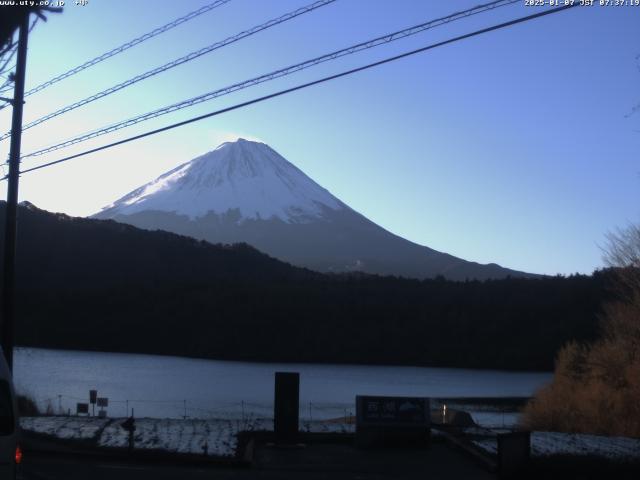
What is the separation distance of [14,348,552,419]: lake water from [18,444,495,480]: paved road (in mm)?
19708

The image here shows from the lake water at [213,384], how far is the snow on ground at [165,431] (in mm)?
14765

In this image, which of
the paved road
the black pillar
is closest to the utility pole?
the paved road

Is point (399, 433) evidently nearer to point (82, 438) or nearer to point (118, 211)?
point (82, 438)

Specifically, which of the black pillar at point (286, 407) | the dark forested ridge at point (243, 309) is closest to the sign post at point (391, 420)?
the black pillar at point (286, 407)

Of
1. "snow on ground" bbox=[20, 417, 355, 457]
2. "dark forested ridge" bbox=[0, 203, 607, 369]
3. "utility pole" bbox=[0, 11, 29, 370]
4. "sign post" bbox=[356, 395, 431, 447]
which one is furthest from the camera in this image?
"dark forested ridge" bbox=[0, 203, 607, 369]

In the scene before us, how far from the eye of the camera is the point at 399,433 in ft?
65.8

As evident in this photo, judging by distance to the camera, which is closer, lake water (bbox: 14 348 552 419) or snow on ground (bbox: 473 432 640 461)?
snow on ground (bbox: 473 432 640 461)

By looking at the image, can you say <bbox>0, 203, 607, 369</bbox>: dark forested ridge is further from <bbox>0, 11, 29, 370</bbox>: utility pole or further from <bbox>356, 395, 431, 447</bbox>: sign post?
<bbox>0, 11, 29, 370</bbox>: utility pole

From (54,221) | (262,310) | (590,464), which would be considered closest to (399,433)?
(590,464)

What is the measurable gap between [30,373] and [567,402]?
38.7 metres

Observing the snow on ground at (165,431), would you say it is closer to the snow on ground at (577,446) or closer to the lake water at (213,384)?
the snow on ground at (577,446)

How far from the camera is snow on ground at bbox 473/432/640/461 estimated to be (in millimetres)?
19109

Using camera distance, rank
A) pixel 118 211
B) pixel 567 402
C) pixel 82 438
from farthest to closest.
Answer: pixel 118 211, pixel 567 402, pixel 82 438

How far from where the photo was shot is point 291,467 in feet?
57.3
